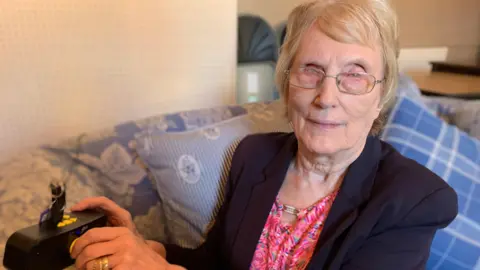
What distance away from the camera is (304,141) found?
1028 mm

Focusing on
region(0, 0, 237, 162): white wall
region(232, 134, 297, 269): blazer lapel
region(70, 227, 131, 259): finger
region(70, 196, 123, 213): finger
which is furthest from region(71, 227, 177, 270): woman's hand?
region(0, 0, 237, 162): white wall

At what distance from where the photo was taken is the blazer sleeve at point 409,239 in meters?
0.90

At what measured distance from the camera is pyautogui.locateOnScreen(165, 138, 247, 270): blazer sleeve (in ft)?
3.81

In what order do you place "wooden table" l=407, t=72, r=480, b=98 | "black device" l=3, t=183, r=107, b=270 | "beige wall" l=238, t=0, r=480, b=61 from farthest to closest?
1. "beige wall" l=238, t=0, r=480, b=61
2. "wooden table" l=407, t=72, r=480, b=98
3. "black device" l=3, t=183, r=107, b=270

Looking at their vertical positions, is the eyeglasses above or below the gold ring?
above

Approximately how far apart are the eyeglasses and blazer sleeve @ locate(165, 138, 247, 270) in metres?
0.28

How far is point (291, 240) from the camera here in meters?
1.04

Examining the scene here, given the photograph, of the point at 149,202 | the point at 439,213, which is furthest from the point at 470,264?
the point at 149,202

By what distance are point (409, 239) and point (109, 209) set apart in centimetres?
64

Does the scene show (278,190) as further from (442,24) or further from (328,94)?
(442,24)

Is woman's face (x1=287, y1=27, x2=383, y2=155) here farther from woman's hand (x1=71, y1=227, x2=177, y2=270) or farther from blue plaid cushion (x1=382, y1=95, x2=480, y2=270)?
woman's hand (x1=71, y1=227, x2=177, y2=270)

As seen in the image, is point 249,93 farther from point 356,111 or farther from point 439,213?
point 439,213

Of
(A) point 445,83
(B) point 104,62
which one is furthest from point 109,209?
(A) point 445,83

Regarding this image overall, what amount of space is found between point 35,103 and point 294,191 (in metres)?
0.80
